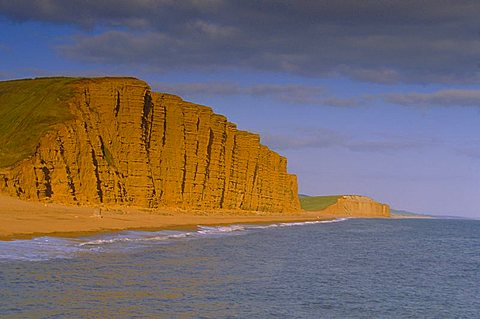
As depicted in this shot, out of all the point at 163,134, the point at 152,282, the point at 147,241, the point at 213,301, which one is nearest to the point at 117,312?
the point at 213,301

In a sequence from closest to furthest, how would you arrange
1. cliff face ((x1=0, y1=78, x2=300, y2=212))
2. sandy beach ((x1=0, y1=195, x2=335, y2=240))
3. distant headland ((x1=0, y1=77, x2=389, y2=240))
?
sandy beach ((x1=0, y1=195, x2=335, y2=240))
distant headland ((x1=0, y1=77, x2=389, y2=240))
cliff face ((x1=0, y1=78, x2=300, y2=212))

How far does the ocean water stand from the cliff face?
2313 cm

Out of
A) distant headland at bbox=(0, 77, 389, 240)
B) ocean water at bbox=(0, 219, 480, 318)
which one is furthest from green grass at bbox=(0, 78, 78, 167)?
ocean water at bbox=(0, 219, 480, 318)

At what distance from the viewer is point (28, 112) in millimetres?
67750

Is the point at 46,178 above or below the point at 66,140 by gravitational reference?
below

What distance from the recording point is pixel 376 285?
79.8 ft

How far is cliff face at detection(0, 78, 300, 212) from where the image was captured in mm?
57253

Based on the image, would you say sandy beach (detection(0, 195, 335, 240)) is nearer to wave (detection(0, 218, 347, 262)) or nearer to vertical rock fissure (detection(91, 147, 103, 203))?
wave (detection(0, 218, 347, 262))

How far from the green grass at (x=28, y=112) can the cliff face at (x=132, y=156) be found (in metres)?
1.35

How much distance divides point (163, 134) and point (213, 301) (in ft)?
208

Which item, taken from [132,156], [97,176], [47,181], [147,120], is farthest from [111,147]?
[47,181]

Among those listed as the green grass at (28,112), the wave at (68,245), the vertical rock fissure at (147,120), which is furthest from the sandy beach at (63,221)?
the vertical rock fissure at (147,120)

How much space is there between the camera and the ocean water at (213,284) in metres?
17.3

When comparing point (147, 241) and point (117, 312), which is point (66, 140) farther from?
point (117, 312)
